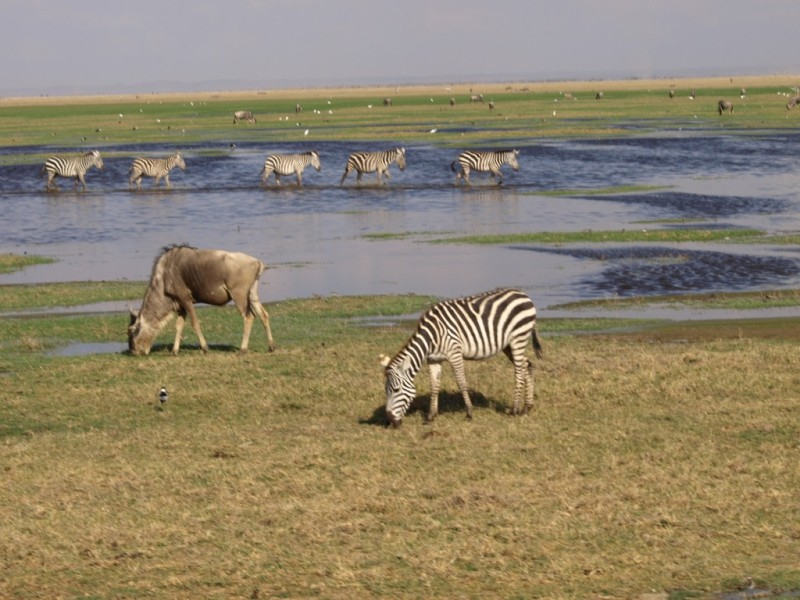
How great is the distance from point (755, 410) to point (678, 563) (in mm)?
4501

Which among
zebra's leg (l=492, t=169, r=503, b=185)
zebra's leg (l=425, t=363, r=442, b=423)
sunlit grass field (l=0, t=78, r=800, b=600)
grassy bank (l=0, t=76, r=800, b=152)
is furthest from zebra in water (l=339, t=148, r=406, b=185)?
zebra's leg (l=425, t=363, r=442, b=423)

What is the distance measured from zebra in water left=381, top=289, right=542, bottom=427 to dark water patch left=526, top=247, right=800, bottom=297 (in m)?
8.60

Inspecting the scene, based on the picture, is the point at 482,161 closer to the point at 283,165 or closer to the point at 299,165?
the point at 299,165

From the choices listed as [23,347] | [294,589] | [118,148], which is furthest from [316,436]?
[118,148]

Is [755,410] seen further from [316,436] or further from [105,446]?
[105,446]

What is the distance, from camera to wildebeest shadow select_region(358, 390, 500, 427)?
1275cm

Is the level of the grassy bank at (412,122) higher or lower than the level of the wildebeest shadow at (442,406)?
higher

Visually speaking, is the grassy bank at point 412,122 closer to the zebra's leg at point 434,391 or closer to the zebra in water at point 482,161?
the zebra in water at point 482,161

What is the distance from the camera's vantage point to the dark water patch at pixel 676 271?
21547 mm

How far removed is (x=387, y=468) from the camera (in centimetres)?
1077

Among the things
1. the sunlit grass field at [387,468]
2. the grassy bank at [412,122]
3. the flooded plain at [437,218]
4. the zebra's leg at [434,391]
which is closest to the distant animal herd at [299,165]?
the flooded plain at [437,218]

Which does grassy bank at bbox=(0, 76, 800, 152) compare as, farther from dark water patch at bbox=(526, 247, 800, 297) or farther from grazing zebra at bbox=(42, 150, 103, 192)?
dark water patch at bbox=(526, 247, 800, 297)

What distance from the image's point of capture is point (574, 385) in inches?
535

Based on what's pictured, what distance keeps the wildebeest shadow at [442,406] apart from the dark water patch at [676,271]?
8.10 metres
